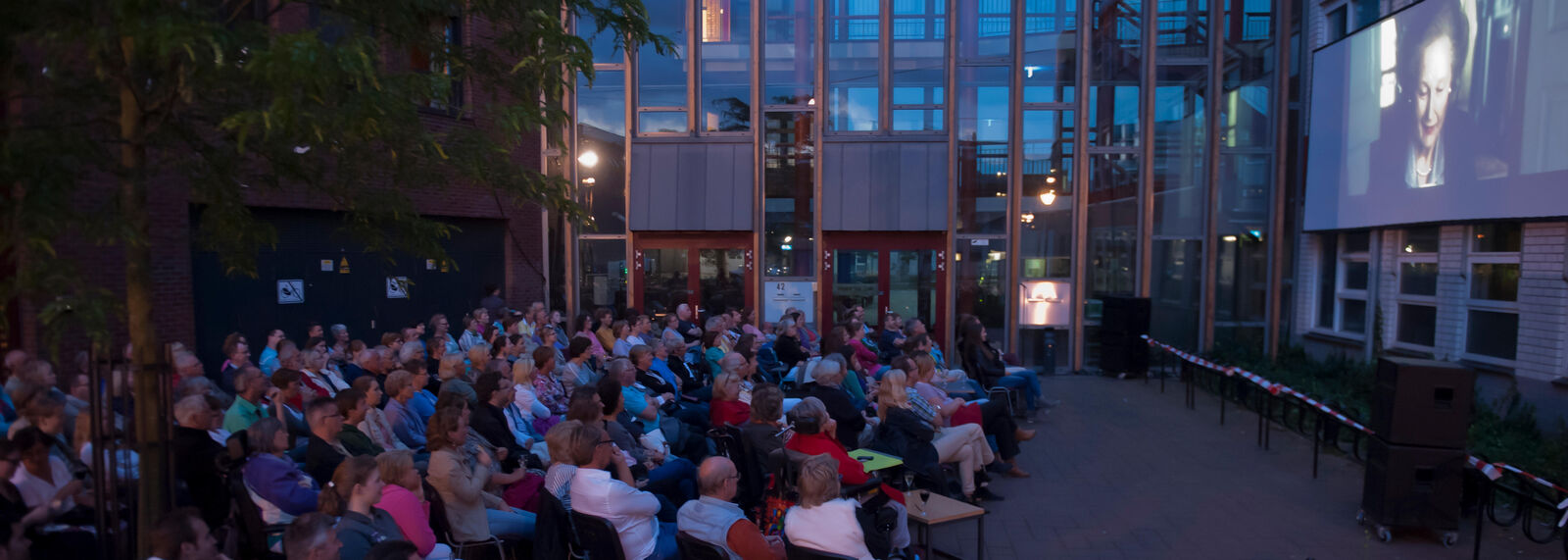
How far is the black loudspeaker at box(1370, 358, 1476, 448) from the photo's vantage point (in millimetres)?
5141

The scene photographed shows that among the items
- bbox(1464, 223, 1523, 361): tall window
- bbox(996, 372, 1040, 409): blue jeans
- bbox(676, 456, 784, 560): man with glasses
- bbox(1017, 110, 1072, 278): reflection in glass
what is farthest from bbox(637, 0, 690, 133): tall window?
bbox(1464, 223, 1523, 361): tall window

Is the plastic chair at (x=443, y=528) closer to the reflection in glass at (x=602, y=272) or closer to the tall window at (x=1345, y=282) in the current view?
the reflection in glass at (x=602, y=272)

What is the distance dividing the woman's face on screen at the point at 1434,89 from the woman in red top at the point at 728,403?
8476 millimetres

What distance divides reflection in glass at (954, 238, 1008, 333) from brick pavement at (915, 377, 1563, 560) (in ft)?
12.4

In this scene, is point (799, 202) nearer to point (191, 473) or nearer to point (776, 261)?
point (776, 261)

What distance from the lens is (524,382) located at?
251 inches

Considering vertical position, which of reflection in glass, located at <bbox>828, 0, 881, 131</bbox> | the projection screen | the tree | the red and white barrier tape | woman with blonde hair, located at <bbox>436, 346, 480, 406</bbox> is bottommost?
the red and white barrier tape

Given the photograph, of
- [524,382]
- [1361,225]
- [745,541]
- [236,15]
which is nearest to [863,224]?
[1361,225]

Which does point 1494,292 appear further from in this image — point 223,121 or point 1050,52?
point 223,121

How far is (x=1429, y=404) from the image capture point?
519cm

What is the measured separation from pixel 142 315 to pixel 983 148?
1167cm

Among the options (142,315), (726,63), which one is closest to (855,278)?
(726,63)

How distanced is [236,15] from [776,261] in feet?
34.4

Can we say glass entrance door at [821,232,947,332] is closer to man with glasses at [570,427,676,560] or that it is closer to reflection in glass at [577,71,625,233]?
reflection in glass at [577,71,625,233]
